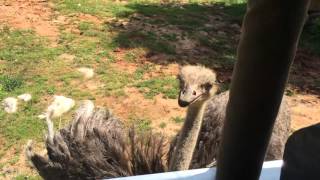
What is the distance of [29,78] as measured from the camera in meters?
4.14

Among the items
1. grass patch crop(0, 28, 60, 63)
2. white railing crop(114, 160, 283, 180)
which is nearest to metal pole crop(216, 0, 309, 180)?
white railing crop(114, 160, 283, 180)

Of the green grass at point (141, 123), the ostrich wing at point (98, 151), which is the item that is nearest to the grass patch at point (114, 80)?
the green grass at point (141, 123)

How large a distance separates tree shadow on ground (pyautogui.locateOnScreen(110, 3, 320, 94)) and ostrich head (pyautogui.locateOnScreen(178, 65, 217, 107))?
1764 mm

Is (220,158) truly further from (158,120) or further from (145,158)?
(158,120)

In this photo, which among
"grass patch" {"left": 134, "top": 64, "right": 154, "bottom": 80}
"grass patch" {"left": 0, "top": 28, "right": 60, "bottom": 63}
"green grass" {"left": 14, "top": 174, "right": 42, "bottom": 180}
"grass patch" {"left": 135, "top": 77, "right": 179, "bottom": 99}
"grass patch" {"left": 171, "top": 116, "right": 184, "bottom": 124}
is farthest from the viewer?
"grass patch" {"left": 0, "top": 28, "right": 60, "bottom": 63}

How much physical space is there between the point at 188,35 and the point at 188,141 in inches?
114

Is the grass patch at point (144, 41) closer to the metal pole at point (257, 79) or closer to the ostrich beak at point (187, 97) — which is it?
the ostrich beak at point (187, 97)

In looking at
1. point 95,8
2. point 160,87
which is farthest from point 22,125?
point 95,8

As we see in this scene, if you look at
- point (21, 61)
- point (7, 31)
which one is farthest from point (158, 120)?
point (7, 31)

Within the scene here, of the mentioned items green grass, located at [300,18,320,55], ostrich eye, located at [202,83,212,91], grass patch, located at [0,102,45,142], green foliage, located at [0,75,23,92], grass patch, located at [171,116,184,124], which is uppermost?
ostrich eye, located at [202,83,212,91]

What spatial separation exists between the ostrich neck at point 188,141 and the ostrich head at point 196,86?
0.17ft

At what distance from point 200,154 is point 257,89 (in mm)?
2042

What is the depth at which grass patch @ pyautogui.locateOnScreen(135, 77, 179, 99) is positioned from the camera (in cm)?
407

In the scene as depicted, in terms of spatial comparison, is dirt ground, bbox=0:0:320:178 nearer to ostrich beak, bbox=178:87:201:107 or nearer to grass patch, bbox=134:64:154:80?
grass patch, bbox=134:64:154:80
